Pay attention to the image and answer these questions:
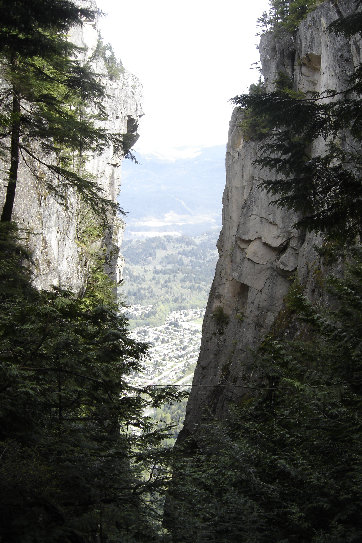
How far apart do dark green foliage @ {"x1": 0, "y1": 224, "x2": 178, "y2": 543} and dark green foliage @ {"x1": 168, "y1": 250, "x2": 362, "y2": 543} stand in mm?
623

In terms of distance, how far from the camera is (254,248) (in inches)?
693

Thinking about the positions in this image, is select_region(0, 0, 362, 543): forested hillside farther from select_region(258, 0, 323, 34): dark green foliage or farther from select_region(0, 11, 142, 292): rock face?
select_region(258, 0, 323, 34): dark green foliage

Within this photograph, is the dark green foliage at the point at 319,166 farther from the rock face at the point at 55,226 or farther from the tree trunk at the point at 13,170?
the tree trunk at the point at 13,170

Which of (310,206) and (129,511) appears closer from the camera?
(129,511)

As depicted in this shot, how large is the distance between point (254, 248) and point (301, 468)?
1310cm

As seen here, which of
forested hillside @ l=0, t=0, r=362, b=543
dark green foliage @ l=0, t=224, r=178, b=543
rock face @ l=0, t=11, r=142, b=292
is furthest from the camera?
rock face @ l=0, t=11, r=142, b=292

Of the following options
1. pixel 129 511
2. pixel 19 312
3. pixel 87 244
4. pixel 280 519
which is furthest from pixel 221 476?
pixel 87 244

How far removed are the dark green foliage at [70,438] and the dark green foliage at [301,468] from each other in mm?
623

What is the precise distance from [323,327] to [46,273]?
29.4ft

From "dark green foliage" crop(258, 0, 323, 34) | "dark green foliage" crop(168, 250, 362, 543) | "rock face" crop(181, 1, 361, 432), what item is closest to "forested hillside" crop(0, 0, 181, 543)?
"dark green foliage" crop(168, 250, 362, 543)

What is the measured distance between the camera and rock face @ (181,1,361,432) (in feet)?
48.1

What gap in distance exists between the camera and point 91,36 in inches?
1238

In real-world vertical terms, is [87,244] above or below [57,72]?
below

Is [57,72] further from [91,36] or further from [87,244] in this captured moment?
[91,36]
